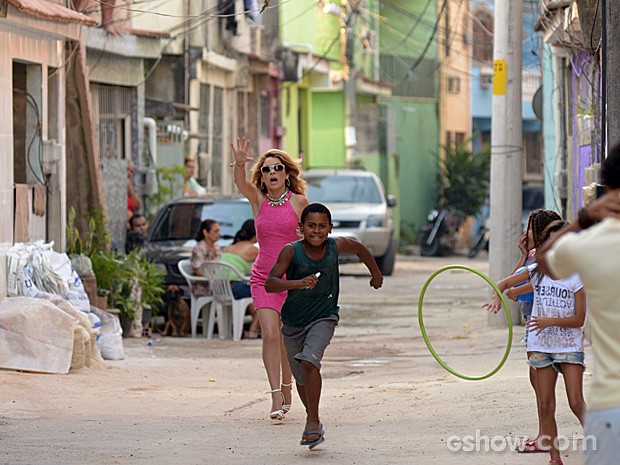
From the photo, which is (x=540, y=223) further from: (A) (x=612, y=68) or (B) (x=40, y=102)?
(B) (x=40, y=102)

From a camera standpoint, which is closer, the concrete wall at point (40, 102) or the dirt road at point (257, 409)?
the dirt road at point (257, 409)

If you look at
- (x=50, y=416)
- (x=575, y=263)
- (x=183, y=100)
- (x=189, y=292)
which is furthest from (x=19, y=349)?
(x=183, y=100)

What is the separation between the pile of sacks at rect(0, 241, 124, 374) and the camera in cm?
1108

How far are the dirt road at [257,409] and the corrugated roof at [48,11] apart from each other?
319cm

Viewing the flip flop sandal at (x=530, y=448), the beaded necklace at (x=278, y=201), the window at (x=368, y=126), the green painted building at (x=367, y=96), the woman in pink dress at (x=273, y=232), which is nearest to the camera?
the flip flop sandal at (x=530, y=448)

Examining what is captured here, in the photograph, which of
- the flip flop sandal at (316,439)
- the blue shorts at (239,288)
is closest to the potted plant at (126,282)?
the blue shorts at (239,288)

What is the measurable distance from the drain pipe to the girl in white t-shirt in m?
Result: 15.6

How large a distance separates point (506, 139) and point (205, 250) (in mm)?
3825

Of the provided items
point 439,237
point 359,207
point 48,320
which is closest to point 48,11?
point 48,320

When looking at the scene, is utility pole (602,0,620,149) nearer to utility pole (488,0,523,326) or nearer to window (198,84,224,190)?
utility pole (488,0,523,326)

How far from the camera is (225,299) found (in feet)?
51.3

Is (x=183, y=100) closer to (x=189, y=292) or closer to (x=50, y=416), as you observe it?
(x=189, y=292)

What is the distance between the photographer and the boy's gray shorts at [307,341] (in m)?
8.05

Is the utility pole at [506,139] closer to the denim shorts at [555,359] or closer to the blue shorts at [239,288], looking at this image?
the blue shorts at [239,288]
